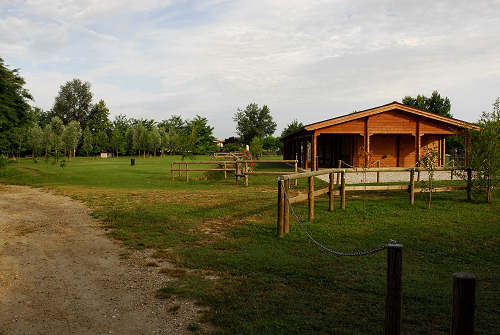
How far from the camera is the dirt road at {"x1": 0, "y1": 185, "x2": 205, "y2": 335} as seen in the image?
4.02 metres

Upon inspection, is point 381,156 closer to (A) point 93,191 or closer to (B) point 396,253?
(A) point 93,191

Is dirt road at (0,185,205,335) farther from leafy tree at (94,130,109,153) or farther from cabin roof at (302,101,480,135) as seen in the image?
leafy tree at (94,130,109,153)

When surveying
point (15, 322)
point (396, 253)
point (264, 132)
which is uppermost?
point (264, 132)

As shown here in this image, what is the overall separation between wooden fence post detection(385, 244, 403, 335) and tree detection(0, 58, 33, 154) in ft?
72.1

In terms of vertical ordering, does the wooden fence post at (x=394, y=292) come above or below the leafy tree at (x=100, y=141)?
below

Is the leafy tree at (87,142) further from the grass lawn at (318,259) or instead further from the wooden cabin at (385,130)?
the grass lawn at (318,259)

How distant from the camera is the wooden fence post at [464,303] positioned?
243cm

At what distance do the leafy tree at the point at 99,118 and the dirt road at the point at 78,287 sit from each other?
83.8 meters

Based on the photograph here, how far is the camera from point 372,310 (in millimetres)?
4332

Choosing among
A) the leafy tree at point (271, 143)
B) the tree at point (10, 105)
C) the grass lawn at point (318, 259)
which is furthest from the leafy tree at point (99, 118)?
the grass lawn at point (318, 259)

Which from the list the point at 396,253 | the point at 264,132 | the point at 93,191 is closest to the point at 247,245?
the point at 396,253

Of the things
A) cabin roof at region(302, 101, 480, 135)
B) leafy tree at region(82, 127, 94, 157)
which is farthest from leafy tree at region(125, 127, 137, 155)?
cabin roof at region(302, 101, 480, 135)

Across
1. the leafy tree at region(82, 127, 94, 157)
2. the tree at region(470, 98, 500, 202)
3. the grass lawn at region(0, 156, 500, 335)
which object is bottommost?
the grass lawn at region(0, 156, 500, 335)

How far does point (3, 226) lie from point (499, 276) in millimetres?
10382
